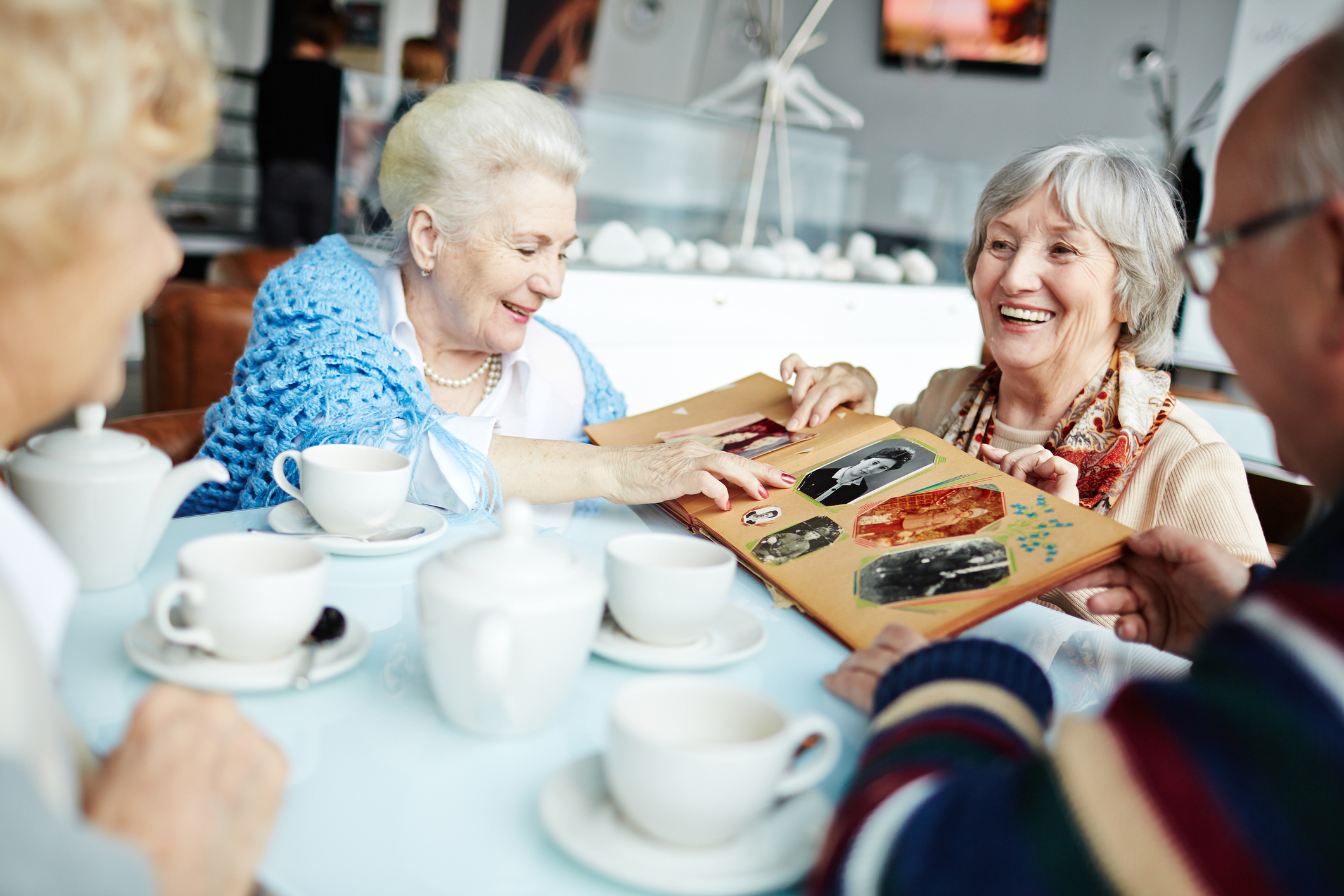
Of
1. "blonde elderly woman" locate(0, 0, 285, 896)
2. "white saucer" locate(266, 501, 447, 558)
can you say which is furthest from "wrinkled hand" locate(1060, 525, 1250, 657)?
"blonde elderly woman" locate(0, 0, 285, 896)

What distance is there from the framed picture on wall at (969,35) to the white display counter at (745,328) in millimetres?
2844

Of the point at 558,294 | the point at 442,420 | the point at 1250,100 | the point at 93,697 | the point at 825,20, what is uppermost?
the point at 825,20

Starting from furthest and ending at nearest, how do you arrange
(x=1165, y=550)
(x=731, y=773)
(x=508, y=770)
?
(x=1165, y=550) < (x=508, y=770) < (x=731, y=773)

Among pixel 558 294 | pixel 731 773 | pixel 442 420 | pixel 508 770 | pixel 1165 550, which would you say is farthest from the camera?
pixel 558 294

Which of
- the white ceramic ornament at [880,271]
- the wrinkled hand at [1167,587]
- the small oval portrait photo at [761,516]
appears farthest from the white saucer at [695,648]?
the white ceramic ornament at [880,271]

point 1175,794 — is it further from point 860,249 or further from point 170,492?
point 860,249

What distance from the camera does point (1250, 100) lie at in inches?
23.9

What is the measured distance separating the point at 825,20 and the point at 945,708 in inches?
263

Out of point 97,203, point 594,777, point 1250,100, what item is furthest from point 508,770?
point 1250,100

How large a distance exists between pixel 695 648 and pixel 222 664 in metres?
0.38

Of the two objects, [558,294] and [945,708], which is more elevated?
[558,294]

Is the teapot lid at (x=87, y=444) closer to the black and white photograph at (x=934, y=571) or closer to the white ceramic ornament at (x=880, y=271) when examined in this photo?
the black and white photograph at (x=934, y=571)

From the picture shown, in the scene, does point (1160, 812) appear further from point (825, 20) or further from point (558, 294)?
point (825, 20)

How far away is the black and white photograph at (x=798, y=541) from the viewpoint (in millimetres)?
1037
